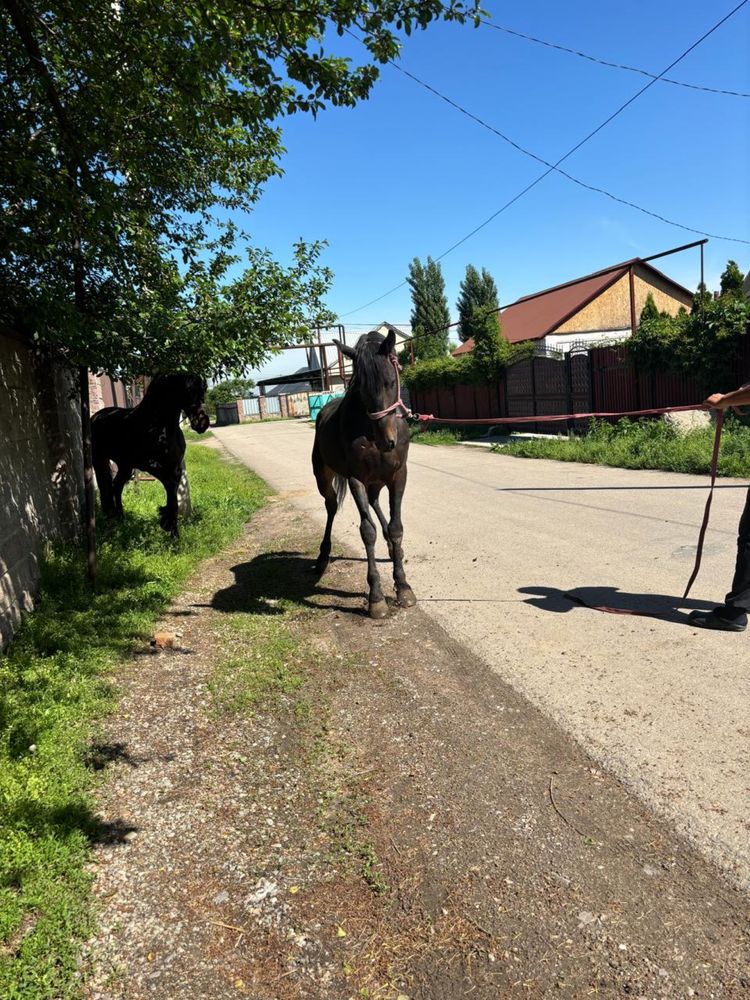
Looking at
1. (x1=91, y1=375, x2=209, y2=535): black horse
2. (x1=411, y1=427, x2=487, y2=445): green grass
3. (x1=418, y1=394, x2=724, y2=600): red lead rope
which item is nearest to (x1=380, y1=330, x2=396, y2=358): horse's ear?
(x1=418, y1=394, x2=724, y2=600): red lead rope

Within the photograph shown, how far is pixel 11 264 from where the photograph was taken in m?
4.73

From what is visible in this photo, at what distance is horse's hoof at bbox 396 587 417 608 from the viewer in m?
5.09

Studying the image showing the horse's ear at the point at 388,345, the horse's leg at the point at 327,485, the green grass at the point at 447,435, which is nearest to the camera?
the horse's ear at the point at 388,345

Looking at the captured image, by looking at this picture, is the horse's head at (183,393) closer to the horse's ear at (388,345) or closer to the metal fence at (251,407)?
the horse's ear at (388,345)

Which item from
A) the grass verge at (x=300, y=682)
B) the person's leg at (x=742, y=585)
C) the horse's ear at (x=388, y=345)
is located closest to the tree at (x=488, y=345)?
the grass verge at (x=300, y=682)

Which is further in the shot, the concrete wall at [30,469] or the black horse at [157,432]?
the black horse at [157,432]

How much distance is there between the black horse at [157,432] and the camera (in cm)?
680

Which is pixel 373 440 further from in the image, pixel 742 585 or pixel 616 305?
pixel 616 305

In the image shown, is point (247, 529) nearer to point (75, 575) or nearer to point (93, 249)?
point (75, 575)

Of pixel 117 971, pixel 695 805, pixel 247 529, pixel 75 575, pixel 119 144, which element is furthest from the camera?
pixel 247 529

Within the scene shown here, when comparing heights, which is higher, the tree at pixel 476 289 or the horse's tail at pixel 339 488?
the tree at pixel 476 289

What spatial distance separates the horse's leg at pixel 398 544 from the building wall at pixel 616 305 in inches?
1126

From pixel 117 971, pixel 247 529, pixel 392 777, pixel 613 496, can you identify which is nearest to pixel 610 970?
pixel 392 777

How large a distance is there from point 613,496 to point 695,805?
739 cm
